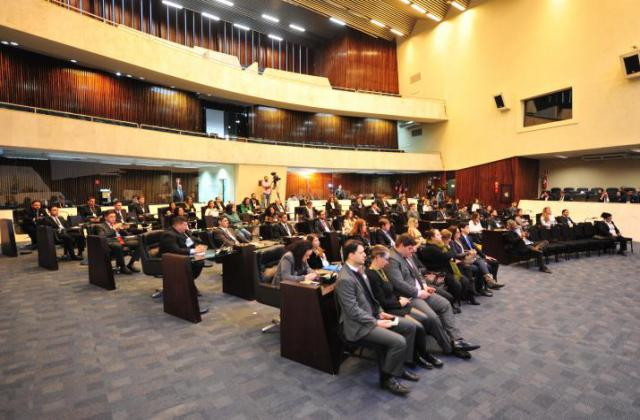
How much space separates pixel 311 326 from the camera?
10.0 ft

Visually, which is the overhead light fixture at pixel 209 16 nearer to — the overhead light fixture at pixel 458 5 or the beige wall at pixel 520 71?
the beige wall at pixel 520 71

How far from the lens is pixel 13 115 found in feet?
28.7

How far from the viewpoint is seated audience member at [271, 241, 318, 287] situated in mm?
3711

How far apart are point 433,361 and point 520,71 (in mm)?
15634

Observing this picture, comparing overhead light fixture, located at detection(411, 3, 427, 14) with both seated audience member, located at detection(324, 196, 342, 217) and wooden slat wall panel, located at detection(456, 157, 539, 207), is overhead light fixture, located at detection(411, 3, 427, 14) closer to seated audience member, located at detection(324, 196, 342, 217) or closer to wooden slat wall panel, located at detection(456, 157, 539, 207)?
wooden slat wall panel, located at detection(456, 157, 539, 207)

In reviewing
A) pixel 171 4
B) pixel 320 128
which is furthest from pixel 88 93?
pixel 320 128

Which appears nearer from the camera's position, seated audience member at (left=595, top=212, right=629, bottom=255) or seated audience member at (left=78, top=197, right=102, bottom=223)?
seated audience member at (left=595, top=212, right=629, bottom=255)

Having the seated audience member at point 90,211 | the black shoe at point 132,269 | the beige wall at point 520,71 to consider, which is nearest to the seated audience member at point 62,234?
the seated audience member at point 90,211

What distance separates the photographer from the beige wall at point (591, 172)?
13.5 m

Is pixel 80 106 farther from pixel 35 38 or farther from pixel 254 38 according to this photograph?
pixel 254 38

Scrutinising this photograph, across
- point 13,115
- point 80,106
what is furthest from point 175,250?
point 80,106

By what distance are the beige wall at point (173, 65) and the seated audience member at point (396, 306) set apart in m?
10.7

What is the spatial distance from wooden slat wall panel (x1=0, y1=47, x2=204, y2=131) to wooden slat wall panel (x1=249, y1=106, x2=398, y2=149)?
3.18 metres

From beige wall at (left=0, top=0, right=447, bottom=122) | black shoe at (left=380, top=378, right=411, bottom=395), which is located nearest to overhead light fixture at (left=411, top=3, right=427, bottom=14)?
beige wall at (left=0, top=0, right=447, bottom=122)
